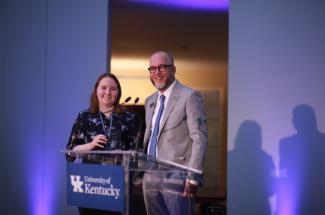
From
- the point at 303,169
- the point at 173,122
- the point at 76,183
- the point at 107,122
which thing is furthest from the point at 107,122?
the point at 303,169

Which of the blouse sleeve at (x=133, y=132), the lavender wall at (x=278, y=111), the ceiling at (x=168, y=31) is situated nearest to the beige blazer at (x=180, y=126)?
the blouse sleeve at (x=133, y=132)

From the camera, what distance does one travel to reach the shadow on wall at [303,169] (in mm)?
4680

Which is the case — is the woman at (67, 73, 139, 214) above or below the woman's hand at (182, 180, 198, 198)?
above

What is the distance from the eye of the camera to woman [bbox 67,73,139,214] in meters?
3.46

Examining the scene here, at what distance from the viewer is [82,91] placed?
503cm

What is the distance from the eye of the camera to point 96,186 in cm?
278

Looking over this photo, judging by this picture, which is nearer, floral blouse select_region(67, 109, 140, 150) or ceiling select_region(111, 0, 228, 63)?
floral blouse select_region(67, 109, 140, 150)

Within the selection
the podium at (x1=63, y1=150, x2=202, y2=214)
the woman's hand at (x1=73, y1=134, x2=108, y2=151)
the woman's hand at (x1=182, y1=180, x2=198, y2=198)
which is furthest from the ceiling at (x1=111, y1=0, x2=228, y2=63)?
the podium at (x1=63, y1=150, x2=202, y2=214)

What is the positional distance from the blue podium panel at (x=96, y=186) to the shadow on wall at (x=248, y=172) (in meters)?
2.20

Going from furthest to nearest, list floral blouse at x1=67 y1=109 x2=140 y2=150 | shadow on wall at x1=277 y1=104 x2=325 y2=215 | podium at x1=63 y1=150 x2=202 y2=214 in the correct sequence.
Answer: shadow on wall at x1=277 y1=104 x2=325 y2=215, floral blouse at x1=67 y1=109 x2=140 y2=150, podium at x1=63 y1=150 x2=202 y2=214

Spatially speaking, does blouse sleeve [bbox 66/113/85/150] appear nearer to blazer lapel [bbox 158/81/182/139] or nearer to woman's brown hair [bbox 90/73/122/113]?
woman's brown hair [bbox 90/73/122/113]

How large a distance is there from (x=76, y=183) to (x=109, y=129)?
679 mm

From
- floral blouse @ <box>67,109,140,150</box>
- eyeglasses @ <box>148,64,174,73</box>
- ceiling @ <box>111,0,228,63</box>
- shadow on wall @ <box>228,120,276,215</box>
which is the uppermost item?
ceiling @ <box>111,0,228,63</box>

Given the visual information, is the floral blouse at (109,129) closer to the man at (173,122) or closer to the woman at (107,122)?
the woman at (107,122)
